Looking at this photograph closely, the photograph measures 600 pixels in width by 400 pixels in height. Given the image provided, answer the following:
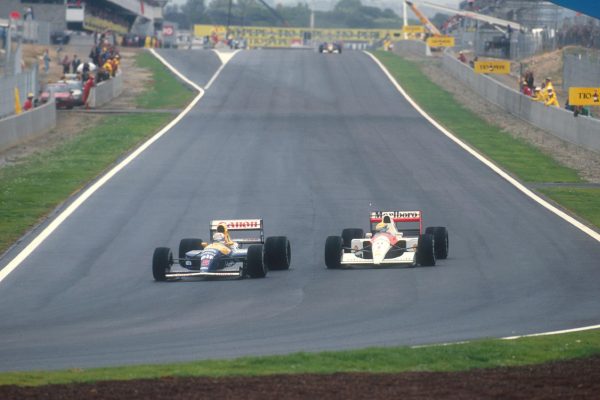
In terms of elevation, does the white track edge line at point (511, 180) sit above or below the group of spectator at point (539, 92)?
below

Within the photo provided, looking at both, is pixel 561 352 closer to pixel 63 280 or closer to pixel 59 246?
pixel 63 280

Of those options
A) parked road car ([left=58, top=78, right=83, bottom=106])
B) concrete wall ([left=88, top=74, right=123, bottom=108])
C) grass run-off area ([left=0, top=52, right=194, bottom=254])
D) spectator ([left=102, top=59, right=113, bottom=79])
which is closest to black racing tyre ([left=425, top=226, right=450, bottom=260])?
grass run-off area ([left=0, top=52, right=194, bottom=254])

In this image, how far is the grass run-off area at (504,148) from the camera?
33.1 m

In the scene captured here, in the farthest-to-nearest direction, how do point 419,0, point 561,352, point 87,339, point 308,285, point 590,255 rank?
1. point 419,0
2. point 590,255
3. point 308,285
4. point 87,339
5. point 561,352

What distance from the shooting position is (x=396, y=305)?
1866 cm

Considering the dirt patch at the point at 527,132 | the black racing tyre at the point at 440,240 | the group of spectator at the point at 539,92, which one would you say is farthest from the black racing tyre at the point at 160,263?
the group of spectator at the point at 539,92

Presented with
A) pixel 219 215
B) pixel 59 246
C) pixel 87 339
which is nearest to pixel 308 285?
pixel 87 339

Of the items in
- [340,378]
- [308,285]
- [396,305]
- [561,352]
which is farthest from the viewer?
[308,285]

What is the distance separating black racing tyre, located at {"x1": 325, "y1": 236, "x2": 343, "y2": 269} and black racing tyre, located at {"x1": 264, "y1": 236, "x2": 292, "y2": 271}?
30.0 inches

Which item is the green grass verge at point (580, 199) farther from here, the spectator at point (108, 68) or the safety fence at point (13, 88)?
the spectator at point (108, 68)

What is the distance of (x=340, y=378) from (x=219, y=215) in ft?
56.4

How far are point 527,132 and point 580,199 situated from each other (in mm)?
18502

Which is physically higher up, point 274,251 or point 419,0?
point 419,0

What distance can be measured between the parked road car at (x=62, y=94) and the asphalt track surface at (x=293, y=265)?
11279 mm
